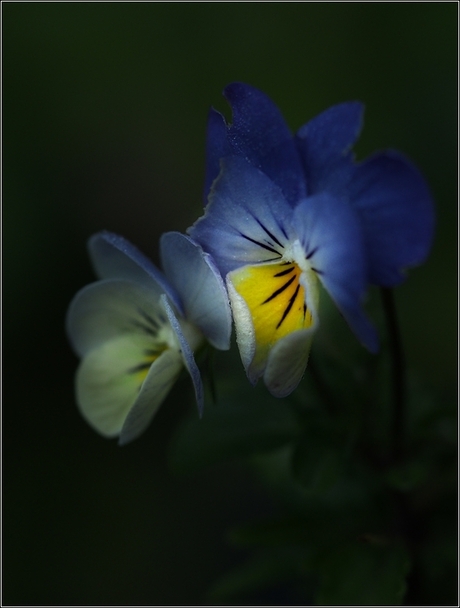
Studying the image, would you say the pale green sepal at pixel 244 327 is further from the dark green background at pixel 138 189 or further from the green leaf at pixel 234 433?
the dark green background at pixel 138 189

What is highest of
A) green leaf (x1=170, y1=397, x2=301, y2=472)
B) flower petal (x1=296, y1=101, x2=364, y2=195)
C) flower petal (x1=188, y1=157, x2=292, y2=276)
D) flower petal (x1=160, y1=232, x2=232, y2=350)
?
flower petal (x1=296, y1=101, x2=364, y2=195)

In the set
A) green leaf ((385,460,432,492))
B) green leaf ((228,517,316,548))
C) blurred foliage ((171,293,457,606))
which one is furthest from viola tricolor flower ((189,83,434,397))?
green leaf ((228,517,316,548))

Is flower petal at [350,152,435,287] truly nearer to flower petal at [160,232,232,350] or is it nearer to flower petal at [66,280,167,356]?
flower petal at [160,232,232,350]

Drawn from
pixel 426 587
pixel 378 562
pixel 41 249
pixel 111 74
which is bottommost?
pixel 426 587

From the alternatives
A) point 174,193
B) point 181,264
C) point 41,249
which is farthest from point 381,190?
point 174,193

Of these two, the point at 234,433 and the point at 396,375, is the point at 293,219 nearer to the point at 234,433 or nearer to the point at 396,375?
the point at 396,375

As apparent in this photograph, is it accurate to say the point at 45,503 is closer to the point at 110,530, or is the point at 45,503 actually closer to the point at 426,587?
the point at 110,530
